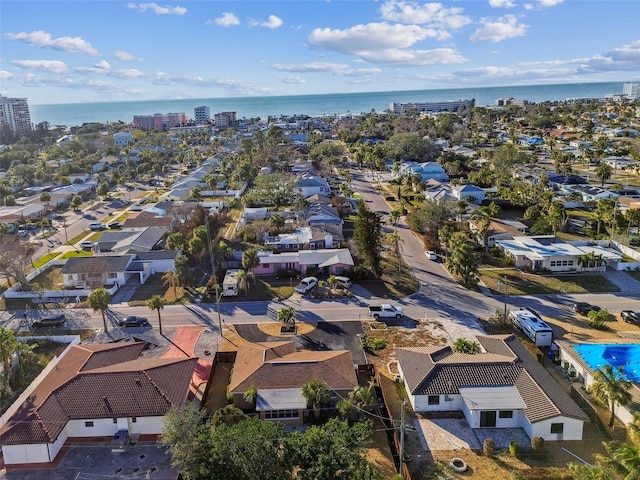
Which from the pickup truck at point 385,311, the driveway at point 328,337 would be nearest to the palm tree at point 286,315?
the driveway at point 328,337

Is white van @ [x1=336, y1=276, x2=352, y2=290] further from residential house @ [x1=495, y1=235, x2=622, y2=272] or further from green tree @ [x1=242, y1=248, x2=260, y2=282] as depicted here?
residential house @ [x1=495, y1=235, x2=622, y2=272]

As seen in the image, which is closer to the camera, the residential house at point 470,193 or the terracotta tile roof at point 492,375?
the terracotta tile roof at point 492,375

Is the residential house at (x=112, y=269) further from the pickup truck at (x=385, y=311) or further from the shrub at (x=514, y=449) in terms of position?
the shrub at (x=514, y=449)

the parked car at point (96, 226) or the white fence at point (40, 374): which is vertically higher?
the parked car at point (96, 226)

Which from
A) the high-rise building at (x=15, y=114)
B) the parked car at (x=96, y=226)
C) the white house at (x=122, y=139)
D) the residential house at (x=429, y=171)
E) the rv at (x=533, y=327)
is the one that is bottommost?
the rv at (x=533, y=327)

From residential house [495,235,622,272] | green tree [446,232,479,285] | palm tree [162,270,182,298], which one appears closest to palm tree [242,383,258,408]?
palm tree [162,270,182,298]

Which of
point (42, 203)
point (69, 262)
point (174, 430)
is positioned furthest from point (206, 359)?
point (42, 203)

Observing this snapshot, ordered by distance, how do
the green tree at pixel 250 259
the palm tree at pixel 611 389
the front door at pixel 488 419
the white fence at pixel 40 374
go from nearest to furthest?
the palm tree at pixel 611 389, the front door at pixel 488 419, the white fence at pixel 40 374, the green tree at pixel 250 259

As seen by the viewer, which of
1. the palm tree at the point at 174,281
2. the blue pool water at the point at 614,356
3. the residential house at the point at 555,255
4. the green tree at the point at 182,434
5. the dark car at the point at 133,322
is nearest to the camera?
the green tree at the point at 182,434

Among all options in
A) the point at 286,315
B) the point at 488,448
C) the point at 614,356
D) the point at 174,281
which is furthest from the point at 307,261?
the point at 488,448
